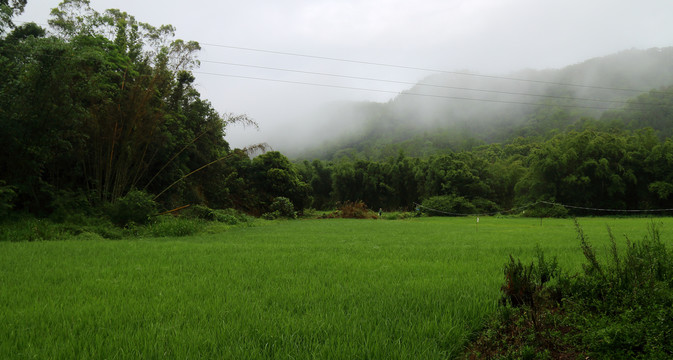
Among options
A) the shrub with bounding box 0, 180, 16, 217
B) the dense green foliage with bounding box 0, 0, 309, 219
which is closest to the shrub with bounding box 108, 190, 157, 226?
the dense green foliage with bounding box 0, 0, 309, 219

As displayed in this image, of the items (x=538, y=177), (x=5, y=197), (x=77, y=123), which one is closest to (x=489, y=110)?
(x=538, y=177)

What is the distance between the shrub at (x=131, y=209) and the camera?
1163cm

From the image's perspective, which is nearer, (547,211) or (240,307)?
(240,307)

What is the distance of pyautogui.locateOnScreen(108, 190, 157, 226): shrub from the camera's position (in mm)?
11633

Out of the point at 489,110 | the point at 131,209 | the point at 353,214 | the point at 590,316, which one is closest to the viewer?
the point at 590,316

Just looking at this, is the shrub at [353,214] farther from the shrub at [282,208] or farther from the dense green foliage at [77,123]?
the dense green foliage at [77,123]

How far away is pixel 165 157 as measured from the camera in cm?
1606

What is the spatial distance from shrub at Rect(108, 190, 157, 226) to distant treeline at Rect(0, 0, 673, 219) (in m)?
0.97

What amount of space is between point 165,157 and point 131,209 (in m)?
4.95

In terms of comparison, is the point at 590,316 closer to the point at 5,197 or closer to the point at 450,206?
the point at 5,197

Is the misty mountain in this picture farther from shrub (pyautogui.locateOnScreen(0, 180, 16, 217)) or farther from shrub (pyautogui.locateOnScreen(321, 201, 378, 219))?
shrub (pyautogui.locateOnScreen(0, 180, 16, 217))

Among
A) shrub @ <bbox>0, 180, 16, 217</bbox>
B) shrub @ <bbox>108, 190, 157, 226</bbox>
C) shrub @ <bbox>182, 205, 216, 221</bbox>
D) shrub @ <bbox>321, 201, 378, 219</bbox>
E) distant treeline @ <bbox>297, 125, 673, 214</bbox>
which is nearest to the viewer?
shrub @ <bbox>0, 180, 16, 217</bbox>

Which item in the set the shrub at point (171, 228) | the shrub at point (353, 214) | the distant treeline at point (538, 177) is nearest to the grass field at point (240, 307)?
the shrub at point (171, 228)

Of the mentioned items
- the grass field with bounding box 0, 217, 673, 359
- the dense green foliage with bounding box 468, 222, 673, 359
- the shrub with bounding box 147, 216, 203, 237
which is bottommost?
the shrub with bounding box 147, 216, 203, 237
